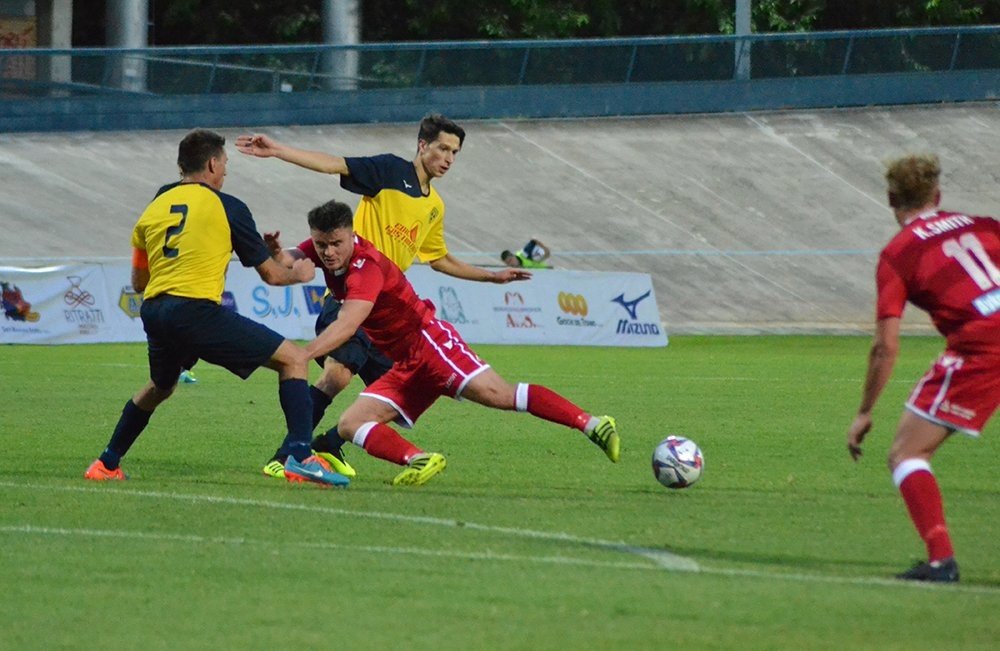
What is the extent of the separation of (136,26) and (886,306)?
3363 cm

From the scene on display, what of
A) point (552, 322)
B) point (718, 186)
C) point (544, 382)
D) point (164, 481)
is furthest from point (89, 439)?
point (718, 186)

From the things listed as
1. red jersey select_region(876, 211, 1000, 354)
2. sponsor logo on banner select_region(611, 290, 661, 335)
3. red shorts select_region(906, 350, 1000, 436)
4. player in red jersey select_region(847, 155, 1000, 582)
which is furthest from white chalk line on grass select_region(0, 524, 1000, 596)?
sponsor logo on banner select_region(611, 290, 661, 335)

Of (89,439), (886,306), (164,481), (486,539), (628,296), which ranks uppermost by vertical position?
(886,306)

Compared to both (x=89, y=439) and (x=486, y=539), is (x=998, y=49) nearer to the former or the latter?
(x=89, y=439)

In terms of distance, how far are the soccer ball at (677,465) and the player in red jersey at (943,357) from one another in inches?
Answer: 108

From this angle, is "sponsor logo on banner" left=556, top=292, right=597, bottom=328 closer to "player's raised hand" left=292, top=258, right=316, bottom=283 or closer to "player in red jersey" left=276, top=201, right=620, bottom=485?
"player in red jersey" left=276, top=201, right=620, bottom=485

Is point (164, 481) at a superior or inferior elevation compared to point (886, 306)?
inferior

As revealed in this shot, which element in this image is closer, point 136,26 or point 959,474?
point 959,474

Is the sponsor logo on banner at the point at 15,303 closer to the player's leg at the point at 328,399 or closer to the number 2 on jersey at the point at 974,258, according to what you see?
the player's leg at the point at 328,399

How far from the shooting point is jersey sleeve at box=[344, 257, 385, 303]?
9219mm

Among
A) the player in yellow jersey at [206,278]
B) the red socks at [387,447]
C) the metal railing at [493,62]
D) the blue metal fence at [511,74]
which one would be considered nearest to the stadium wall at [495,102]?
the blue metal fence at [511,74]

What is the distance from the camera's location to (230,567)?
6730 millimetres

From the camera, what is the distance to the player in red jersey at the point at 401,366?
9.28 metres

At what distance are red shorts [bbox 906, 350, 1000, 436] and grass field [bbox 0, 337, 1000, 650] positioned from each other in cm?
62
